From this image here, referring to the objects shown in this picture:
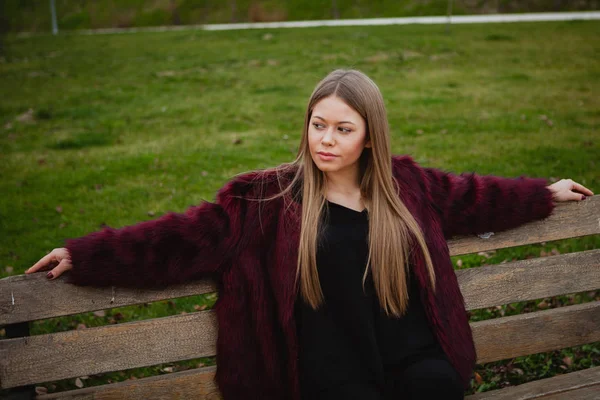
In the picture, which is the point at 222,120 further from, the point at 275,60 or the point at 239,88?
the point at 275,60

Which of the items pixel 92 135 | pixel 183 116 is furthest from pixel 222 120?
pixel 92 135

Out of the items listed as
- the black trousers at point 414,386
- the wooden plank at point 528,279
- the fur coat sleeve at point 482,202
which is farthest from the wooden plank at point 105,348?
the wooden plank at point 528,279

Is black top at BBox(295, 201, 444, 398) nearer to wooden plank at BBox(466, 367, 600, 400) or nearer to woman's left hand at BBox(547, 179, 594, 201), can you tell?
wooden plank at BBox(466, 367, 600, 400)

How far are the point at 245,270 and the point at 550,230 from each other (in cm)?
176

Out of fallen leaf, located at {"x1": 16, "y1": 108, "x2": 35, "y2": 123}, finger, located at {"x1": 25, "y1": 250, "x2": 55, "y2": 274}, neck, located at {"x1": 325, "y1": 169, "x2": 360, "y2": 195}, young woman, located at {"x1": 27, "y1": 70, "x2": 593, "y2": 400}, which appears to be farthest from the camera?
fallen leaf, located at {"x1": 16, "y1": 108, "x2": 35, "y2": 123}

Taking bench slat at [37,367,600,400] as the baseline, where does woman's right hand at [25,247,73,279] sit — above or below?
above

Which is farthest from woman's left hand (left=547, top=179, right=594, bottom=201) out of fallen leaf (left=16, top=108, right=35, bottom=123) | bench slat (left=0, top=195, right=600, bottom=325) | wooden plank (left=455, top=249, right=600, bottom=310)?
fallen leaf (left=16, top=108, right=35, bottom=123)

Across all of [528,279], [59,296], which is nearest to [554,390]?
[528,279]

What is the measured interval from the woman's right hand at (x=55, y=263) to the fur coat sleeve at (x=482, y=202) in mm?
1811

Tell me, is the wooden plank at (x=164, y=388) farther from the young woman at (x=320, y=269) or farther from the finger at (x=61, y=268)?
the finger at (x=61, y=268)

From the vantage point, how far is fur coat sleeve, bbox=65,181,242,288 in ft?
8.49

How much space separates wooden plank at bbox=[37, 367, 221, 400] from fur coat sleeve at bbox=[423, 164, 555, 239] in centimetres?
144

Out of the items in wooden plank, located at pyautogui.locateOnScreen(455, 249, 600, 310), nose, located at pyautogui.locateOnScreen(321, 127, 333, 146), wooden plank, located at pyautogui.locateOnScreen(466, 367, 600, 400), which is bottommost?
wooden plank, located at pyautogui.locateOnScreen(466, 367, 600, 400)

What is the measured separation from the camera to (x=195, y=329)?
2.87 m
